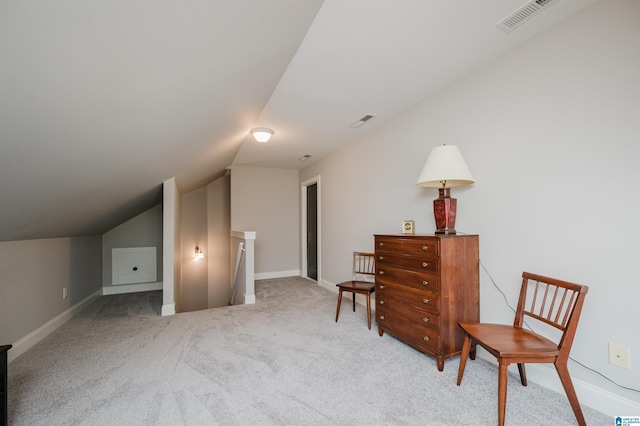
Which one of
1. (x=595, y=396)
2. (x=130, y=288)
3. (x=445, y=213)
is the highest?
(x=445, y=213)

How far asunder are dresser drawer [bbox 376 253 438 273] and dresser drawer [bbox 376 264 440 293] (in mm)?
24

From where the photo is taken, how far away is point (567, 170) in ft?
5.87

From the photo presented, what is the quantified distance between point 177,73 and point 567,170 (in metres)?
2.56

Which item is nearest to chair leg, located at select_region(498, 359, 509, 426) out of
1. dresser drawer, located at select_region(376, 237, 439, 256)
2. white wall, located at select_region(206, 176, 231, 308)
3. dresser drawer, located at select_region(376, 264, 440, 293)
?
dresser drawer, located at select_region(376, 264, 440, 293)

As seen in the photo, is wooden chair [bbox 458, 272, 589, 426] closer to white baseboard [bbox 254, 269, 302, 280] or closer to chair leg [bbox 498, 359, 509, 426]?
chair leg [bbox 498, 359, 509, 426]

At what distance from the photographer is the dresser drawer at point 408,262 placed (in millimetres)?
2164

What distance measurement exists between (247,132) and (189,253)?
3584 millimetres

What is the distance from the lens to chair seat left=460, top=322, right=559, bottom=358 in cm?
151

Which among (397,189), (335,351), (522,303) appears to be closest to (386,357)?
(335,351)

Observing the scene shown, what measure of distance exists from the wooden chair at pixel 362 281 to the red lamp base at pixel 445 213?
0.89 m

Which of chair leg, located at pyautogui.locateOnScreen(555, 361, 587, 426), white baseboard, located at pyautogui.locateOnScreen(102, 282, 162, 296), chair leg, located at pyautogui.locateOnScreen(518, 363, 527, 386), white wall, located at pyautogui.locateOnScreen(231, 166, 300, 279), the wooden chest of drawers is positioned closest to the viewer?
chair leg, located at pyautogui.locateOnScreen(555, 361, 587, 426)

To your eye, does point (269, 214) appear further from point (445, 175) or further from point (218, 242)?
point (445, 175)

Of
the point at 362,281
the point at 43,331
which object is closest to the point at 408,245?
the point at 362,281

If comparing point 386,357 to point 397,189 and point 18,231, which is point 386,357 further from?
point 18,231
